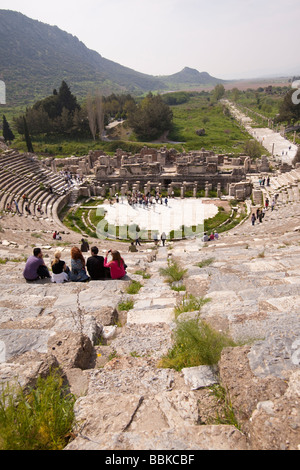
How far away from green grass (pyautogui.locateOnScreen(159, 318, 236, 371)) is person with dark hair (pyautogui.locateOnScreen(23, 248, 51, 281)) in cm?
496

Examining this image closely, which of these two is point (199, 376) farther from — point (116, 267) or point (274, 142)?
point (274, 142)

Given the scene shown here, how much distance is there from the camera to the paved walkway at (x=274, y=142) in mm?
43781

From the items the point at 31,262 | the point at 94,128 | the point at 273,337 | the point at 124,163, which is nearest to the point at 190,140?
the point at 94,128

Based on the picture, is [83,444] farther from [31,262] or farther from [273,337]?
[31,262]

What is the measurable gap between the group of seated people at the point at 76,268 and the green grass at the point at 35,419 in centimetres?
498

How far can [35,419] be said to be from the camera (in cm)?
229

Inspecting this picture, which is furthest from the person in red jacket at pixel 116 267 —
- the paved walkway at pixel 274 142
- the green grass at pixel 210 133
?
the green grass at pixel 210 133

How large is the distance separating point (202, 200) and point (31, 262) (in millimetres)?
23306

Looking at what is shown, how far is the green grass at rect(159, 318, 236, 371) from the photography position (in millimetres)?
3250

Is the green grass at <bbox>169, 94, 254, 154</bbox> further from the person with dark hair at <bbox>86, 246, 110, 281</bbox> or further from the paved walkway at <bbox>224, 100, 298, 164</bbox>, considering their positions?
the person with dark hair at <bbox>86, 246, 110, 281</bbox>

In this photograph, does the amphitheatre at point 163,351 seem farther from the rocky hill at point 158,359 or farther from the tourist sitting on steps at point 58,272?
the tourist sitting on steps at point 58,272

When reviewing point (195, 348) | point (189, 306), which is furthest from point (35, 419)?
point (189, 306)

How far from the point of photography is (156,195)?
29656 millimetres

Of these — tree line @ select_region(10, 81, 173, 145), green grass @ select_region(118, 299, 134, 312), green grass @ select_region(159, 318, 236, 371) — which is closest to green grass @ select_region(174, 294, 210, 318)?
green grass @ select_region(118, 299, 134, 312)
